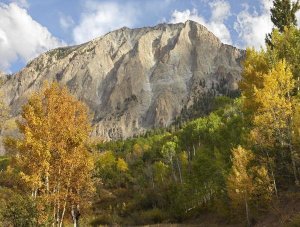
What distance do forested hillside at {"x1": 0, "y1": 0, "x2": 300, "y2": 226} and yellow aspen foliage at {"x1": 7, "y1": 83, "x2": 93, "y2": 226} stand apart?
63 millimetres

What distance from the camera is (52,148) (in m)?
25.1

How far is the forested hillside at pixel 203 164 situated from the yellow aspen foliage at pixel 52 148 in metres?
0.06

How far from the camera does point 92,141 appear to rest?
2973cm

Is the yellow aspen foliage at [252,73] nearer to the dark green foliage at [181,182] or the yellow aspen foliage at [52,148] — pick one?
the dark green foliage at [181,182]

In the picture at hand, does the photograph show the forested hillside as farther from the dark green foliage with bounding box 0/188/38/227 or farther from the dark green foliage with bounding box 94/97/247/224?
the dark green foliage with bounding box 94/97/247/224

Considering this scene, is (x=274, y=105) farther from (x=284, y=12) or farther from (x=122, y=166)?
(x=122, y=166)

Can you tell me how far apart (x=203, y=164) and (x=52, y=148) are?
1792 inches

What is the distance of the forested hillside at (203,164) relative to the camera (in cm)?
2478

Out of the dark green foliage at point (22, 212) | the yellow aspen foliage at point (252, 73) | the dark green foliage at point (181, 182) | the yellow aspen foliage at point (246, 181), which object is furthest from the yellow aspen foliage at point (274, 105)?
the dark green foliage at point (22, 212)

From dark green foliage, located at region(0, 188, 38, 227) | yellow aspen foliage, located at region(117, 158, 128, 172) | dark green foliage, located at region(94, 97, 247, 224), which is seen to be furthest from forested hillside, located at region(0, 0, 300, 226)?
yellow aspen foliage, located at region(117, 158, 128, 172)

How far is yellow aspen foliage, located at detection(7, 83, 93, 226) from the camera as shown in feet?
79.4

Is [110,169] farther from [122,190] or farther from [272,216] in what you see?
[272,216]

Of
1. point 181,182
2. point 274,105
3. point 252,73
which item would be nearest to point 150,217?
point 181,182

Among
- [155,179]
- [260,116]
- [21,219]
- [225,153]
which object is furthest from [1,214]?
[155,179]
